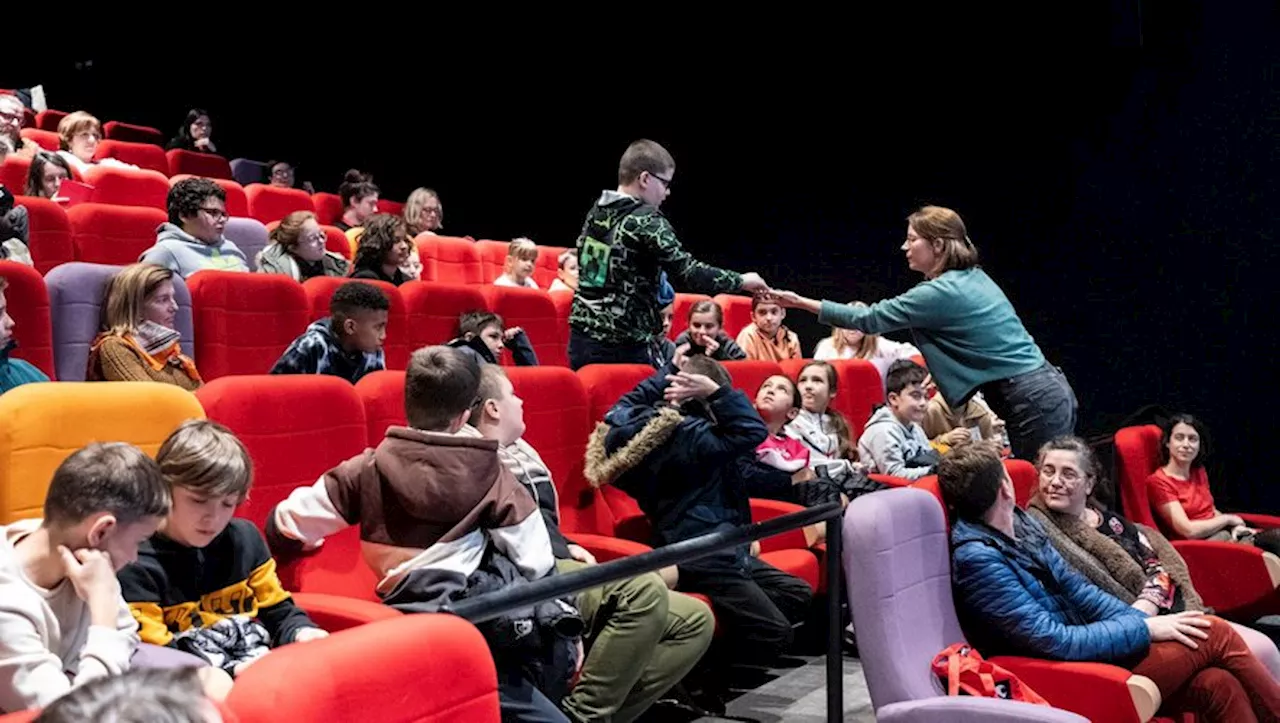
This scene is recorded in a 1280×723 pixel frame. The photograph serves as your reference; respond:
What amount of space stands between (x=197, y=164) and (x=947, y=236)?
4558mm

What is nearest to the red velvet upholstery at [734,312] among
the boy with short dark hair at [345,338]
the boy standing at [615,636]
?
the boy with short dark hair at [345,338]

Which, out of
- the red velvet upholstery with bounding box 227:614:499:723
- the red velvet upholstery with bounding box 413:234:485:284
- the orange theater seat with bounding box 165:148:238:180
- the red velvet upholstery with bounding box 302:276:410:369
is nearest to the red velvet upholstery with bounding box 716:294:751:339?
the red velvet upholstery with bounding box 413:234:485:284

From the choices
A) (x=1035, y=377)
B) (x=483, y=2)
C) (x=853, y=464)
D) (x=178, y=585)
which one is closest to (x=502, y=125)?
(x=483, y=2)

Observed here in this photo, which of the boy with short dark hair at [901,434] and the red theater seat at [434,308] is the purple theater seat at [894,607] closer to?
the boy with short dark hair at [901,434]

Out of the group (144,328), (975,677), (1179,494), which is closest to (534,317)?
(144,328)

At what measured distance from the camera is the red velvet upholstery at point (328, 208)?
6.10 m

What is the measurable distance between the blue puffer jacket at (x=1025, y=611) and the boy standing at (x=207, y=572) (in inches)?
45.4

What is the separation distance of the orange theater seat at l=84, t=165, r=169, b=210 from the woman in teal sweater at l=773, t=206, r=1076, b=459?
3.08 metres

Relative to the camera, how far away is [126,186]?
15.7ft

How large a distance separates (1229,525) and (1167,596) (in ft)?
4.69

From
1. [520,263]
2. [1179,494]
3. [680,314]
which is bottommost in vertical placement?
[1179,494]

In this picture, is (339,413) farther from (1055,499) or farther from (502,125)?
(502,125)

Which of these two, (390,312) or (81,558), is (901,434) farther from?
(81,558)

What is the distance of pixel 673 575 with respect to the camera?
2.47 meters
